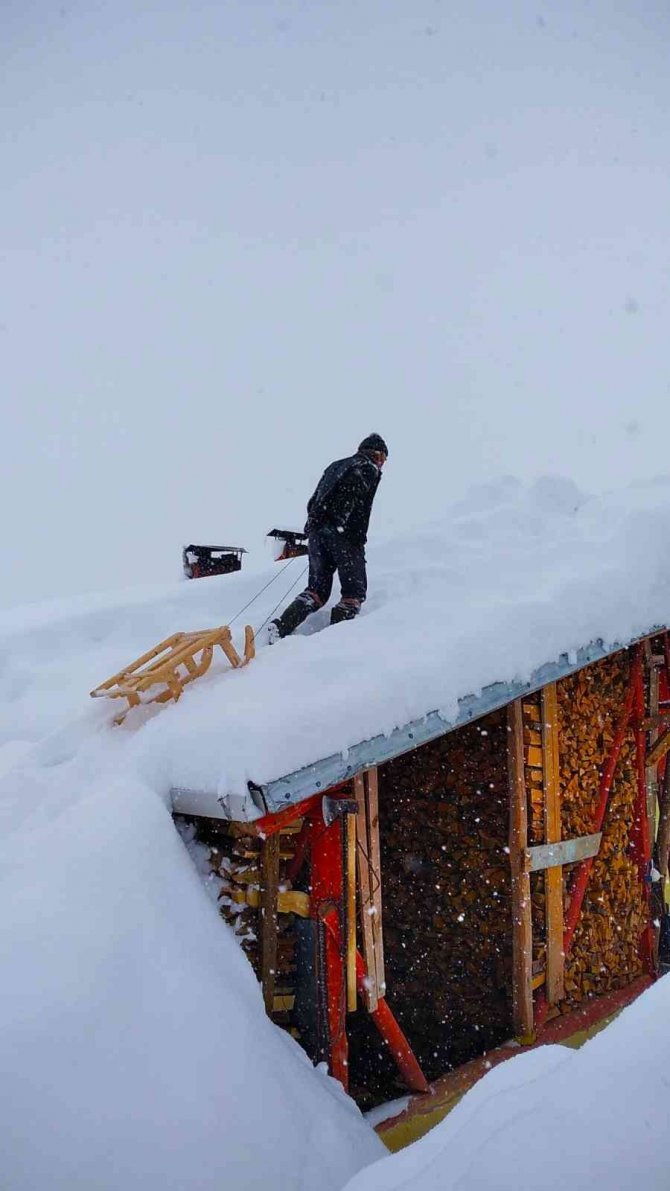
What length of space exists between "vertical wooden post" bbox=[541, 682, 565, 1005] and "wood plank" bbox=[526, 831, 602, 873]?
0.04 metres

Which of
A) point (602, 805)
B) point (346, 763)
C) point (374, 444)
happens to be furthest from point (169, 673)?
point (602, 805)

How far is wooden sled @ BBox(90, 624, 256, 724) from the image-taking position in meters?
4.14

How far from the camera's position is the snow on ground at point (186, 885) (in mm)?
2355

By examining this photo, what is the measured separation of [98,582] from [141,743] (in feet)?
235

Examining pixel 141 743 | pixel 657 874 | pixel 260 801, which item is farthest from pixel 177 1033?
pixel 657 874

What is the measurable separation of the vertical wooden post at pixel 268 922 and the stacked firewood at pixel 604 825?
2.57m

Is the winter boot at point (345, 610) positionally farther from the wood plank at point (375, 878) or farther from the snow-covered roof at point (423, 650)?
the wood plank at point (375, 878)

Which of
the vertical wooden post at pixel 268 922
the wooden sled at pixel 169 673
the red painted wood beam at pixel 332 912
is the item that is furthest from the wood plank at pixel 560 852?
the wooden sled at pixel 169 673

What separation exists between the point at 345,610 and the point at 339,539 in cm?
49

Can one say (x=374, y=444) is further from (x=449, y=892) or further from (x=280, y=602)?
(x=449, y=892)

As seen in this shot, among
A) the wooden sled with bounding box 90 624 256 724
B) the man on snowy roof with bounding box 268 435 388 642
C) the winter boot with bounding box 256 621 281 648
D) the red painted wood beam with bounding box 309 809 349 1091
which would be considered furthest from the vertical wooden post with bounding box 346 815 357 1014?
the man on snowy roof with bounding box 268 435 388 642

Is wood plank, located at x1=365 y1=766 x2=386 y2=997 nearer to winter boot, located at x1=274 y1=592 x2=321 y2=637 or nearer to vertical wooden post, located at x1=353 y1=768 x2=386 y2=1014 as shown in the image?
vertical wooden post, located at x1=353 y1=768 x2=386 y2=1014

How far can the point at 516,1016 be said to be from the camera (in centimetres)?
505

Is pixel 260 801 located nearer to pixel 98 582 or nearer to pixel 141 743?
pixel 141 743
